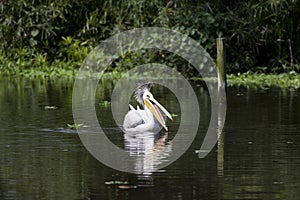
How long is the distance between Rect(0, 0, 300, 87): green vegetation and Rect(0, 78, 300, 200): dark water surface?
23.2 feet

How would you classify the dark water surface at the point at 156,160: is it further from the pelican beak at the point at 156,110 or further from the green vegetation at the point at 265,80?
the green vegetation at the point at 265,80

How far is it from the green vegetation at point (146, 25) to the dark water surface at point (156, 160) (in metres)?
7.06

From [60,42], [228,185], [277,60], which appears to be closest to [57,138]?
[228,185]

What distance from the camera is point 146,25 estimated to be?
2575 centimetres

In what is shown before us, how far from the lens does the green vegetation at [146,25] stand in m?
24.3

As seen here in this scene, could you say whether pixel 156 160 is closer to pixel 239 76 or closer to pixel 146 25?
pixel 239 76

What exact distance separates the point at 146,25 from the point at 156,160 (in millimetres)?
14857

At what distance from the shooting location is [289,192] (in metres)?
9.20

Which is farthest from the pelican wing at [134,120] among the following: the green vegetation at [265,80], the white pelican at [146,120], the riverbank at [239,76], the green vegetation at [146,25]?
the green vegetation at [146,25]

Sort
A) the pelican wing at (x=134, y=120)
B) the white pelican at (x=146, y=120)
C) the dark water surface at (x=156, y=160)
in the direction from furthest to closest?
the pelican wing at (x=134, y=120) → the white pelican at (x=146, y=120) → the dark water surface at (x=156, y=160)

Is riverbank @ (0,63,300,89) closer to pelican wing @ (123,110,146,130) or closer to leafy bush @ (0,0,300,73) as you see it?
leafy bush @ (0,0,300,73)

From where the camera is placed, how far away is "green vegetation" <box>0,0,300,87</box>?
24.3 m

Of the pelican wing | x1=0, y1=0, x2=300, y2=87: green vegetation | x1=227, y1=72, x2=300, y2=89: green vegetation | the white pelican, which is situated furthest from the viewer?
x1=0, y1=0, x2=300, y2=87: green vegetation

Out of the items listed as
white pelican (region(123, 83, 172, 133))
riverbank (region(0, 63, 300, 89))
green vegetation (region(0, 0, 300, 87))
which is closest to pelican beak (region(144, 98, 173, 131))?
white pelican (region(123, 83, 172, 133))
